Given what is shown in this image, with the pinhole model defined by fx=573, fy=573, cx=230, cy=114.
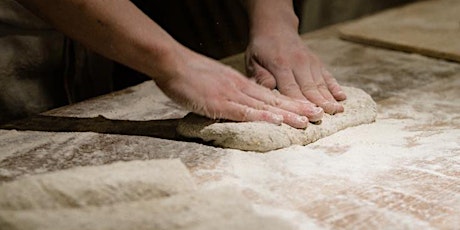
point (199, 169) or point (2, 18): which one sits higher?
point (2, 18)

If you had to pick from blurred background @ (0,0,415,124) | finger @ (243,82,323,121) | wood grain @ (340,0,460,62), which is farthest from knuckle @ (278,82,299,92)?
wood grain @ (340,0,460,62)

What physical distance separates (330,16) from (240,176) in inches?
124

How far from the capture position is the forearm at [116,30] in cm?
143

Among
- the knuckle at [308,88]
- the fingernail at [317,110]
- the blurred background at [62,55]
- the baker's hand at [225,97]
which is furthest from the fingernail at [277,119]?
the blurred background at [62,55]

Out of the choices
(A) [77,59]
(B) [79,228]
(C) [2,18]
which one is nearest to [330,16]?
(A) [77,59]

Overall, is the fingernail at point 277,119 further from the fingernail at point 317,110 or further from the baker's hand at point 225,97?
the fingernail at point 317,110

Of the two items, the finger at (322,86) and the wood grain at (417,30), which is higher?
the finger at (322,86)

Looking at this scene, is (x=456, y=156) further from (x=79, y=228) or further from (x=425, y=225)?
(x=79, y=228)

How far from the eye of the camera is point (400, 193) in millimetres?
1178

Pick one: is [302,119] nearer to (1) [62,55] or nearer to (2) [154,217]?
(2) [154,217]

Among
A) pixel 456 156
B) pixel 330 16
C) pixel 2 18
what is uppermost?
pixel 2 18

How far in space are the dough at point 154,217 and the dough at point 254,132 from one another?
0.33 m

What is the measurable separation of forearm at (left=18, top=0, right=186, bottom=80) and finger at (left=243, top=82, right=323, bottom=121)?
225 millimetres

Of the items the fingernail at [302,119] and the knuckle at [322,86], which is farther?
the knuckle at [322,86]
